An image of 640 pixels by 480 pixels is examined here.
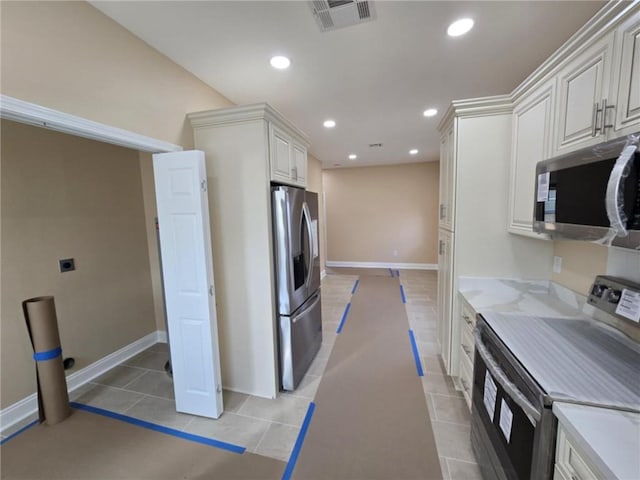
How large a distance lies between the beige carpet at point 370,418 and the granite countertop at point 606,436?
1.08 metres

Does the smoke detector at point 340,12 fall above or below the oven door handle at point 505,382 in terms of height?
above

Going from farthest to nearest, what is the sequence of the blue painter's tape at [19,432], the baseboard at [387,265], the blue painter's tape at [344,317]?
the baseboard at [387,265] → the blue painter's tape at [344,317] → the blue painter's tape at [19,432]

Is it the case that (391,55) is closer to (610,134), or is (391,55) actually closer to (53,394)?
(610,134)

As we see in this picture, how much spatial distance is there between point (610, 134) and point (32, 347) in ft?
13.2

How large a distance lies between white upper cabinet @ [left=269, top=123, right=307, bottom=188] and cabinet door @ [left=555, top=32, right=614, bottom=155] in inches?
73.5

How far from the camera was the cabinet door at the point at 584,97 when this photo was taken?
3.88 ft

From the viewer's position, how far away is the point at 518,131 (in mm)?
1919

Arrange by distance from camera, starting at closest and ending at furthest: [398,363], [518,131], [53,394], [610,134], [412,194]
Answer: [610,134] < [518,131] < [53,394] < [398,363] < [412,194]

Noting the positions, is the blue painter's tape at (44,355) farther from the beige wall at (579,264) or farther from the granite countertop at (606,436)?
the beige wall at (579,264)

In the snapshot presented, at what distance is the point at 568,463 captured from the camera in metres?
0.89

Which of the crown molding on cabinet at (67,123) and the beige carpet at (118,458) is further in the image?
the beige carpet at (118,458)

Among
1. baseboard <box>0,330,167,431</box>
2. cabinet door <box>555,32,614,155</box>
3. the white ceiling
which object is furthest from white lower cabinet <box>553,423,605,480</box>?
baseboard <box>0,330,167,431</box>

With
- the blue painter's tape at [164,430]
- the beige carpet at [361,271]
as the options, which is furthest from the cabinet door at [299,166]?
the beige carpet at [361,271]

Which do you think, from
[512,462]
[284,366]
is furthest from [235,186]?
[512,462]
